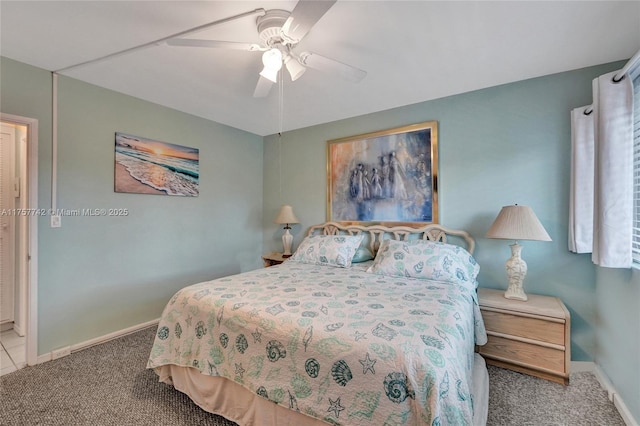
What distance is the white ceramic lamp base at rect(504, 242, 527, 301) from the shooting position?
2.22 metres

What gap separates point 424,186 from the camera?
2.92 meters

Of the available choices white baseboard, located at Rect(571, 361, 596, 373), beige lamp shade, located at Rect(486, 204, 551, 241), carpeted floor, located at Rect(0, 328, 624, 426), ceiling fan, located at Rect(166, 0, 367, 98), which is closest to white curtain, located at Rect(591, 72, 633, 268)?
beige lamp shade, located at Rect(486, 204, 551, 241)

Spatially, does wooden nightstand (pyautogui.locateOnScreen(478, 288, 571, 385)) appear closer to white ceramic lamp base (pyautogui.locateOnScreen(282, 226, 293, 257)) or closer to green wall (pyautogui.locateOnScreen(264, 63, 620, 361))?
green wall (pyautogui.locateOnScreen(264, 63, 620, 361))

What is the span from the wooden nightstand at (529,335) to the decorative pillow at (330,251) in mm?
1226

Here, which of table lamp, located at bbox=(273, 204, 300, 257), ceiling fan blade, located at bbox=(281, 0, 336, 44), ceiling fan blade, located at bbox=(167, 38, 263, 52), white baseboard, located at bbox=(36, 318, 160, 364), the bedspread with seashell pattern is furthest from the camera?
table lamp, located at bbox=(273, 204, 300, 257)

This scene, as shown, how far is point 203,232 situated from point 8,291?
2032 millimetres

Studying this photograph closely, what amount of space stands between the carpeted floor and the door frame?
0.70 ft

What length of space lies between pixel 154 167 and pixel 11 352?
206cm

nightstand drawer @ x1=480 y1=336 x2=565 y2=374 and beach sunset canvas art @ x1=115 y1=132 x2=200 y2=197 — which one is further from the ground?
beach sunset canvas art @ x1=115 y1=132 x2=200 y2=197

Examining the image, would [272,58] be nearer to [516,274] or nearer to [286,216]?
[286,216]

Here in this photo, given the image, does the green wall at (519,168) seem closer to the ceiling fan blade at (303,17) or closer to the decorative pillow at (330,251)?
the decorative pillow at (330,251)

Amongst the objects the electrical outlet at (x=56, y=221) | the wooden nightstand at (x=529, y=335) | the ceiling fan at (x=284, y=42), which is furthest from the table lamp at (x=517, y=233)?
the electrical outlet at (x=56, y=221)

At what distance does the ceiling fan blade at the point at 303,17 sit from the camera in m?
1.24

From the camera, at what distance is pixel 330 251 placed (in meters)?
2.89
